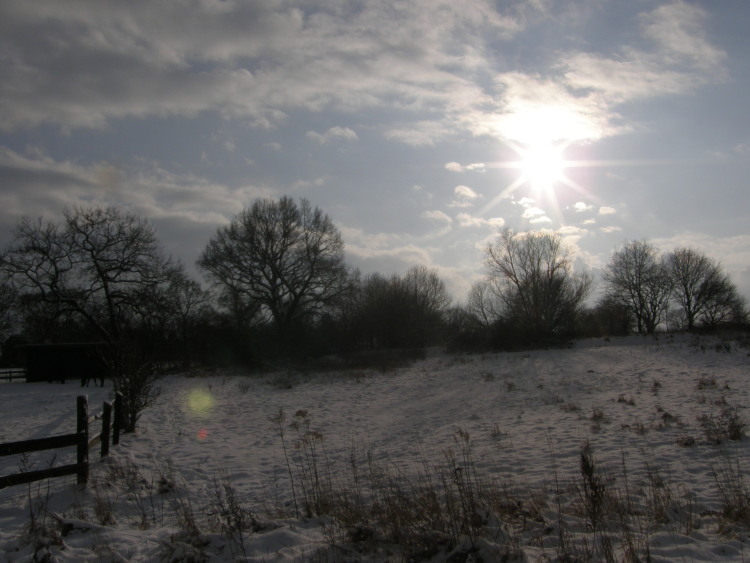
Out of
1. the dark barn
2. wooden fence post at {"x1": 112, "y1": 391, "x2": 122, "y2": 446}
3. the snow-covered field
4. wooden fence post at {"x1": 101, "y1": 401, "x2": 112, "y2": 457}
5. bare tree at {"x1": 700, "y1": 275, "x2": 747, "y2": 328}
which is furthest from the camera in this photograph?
bare tree at {"x1": 700, "y1": 275, "x2": 747, "y2": 328}

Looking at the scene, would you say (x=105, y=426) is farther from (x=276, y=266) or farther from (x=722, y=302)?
(x=722, y=302)

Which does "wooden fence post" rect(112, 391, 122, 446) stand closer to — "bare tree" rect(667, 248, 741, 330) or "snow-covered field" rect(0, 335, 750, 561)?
"snow-covered field" rect(0, 335, 750, 561)

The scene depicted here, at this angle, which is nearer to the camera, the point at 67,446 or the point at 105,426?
the point at 67,446

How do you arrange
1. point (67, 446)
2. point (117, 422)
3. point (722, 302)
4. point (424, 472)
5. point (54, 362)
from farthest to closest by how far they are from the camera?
point (722, 302)
point (54, 362)
point (117, 422)
point (67, 446)
point (424, 472)

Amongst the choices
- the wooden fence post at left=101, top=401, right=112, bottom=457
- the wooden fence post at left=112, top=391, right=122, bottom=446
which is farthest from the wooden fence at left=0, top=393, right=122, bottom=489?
the wooden fence post at left=112, top=391, right=122, bottom=446

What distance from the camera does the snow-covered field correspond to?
185 inches

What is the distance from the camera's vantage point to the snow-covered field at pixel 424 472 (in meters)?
4.70

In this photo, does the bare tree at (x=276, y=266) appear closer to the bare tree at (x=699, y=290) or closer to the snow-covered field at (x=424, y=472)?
the snow-covered field at (x=424, y=472)

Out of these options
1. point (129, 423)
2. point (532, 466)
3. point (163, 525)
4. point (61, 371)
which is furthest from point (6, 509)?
point (61, 371)

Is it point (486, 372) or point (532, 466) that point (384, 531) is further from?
point (486, 372)

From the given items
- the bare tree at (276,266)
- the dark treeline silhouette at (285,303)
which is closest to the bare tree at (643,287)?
the dark treeline silhouette at (285,303)

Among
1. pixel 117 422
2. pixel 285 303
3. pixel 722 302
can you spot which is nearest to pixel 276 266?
pixel 285 303

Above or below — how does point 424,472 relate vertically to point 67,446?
below

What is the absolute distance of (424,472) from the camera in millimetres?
8031
